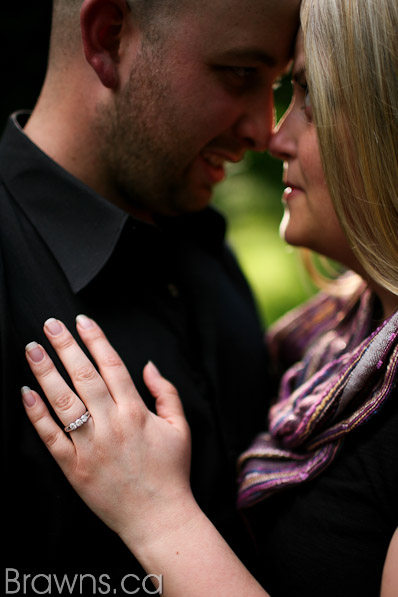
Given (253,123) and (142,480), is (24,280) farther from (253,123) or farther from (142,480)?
(253,123)

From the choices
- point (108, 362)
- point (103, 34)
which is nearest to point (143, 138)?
point (103, 34)

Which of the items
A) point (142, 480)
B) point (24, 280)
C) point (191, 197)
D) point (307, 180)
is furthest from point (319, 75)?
point (142, 480)

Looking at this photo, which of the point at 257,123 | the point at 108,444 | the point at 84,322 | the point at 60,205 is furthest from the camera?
the point at 257,123

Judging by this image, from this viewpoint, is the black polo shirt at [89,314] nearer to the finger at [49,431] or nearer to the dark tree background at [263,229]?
the finger at [49,431]

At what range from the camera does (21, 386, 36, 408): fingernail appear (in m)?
1.21

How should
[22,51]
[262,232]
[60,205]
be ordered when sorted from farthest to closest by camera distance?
[262,232], [22,51], [60,205]

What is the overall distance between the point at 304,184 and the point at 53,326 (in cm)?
71

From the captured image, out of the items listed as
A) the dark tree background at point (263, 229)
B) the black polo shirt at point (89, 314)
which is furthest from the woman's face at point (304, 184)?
the dark tree background at point (263, 229)

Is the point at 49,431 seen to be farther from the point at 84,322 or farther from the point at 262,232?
the point at 262,232

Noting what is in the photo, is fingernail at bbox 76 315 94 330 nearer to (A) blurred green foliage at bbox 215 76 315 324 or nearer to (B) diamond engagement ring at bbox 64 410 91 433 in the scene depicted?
(B) diamond engagement ring at bbox 64 410 91 433

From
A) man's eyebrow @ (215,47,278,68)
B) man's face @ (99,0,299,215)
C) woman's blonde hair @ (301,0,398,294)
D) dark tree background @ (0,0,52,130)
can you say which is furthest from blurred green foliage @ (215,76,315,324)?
woman's blonde hair @ (301,0,398,294)

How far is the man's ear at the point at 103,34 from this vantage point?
1381mm

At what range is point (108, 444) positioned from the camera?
119 cm

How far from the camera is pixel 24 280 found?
1.29 meters
